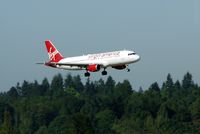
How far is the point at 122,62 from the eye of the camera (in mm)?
149250

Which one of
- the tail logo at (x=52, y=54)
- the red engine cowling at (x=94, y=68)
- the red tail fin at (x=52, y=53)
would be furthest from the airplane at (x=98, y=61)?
the tail logo at (x=52, y=54)

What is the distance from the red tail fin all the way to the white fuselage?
1459cm

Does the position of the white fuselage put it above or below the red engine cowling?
above

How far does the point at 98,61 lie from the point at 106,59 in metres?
1.85

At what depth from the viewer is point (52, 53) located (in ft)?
579

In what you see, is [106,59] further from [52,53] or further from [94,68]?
[52,53]

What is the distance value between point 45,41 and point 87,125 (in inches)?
810

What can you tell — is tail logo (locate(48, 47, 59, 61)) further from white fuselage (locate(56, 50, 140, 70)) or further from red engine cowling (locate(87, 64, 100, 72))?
red engine cowling (locate(87, 64, 100, 72))

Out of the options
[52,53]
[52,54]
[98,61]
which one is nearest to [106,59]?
[98,61]

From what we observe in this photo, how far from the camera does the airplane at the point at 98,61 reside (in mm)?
149875

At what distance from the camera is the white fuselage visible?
150 meters

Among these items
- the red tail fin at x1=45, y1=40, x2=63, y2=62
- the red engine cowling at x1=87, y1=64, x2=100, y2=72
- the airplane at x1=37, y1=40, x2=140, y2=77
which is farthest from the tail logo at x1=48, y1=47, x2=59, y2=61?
the red engine cowling at x1=87, y1=64, x2=100, y2=72

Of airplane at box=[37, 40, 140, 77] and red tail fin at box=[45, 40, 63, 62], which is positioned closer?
airplane at box=[37, 40, 140, 77]

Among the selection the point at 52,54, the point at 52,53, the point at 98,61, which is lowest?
the point at 98,61
